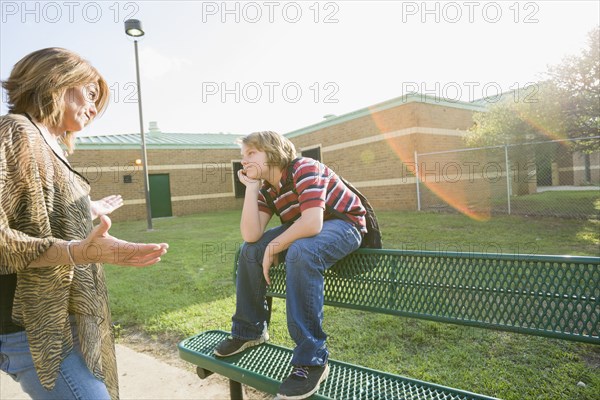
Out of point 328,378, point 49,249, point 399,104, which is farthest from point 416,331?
point 399,104

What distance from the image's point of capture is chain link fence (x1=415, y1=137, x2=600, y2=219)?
1122 centimetres

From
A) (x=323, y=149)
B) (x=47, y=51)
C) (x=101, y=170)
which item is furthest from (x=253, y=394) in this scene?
(x=101, y=170)

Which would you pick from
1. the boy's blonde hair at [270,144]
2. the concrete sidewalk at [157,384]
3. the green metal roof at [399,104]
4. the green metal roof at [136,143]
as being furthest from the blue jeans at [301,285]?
the green metal roof at [136,143]

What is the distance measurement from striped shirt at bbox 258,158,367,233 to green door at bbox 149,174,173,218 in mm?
20427

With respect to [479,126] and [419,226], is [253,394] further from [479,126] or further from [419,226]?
[479,126]

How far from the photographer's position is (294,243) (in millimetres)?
2133

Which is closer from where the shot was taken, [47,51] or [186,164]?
[47,51]

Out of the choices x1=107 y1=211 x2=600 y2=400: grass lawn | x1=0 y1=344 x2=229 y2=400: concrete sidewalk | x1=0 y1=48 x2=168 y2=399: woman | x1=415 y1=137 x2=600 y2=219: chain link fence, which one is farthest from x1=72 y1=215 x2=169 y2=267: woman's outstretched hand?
x1=415 y1=137 x2=600 y2=219: chain link fence

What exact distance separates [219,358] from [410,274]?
124cm

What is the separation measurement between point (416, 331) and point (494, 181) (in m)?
15.1

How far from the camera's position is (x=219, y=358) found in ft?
7.41

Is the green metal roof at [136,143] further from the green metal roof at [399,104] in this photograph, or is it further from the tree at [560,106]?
the tree at [560,106]

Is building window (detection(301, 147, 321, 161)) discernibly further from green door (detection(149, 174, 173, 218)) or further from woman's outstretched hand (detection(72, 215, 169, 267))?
woman's outstretched hand (detection(72, 215, 169, 267))

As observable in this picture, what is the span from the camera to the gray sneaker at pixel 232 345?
227 cm
